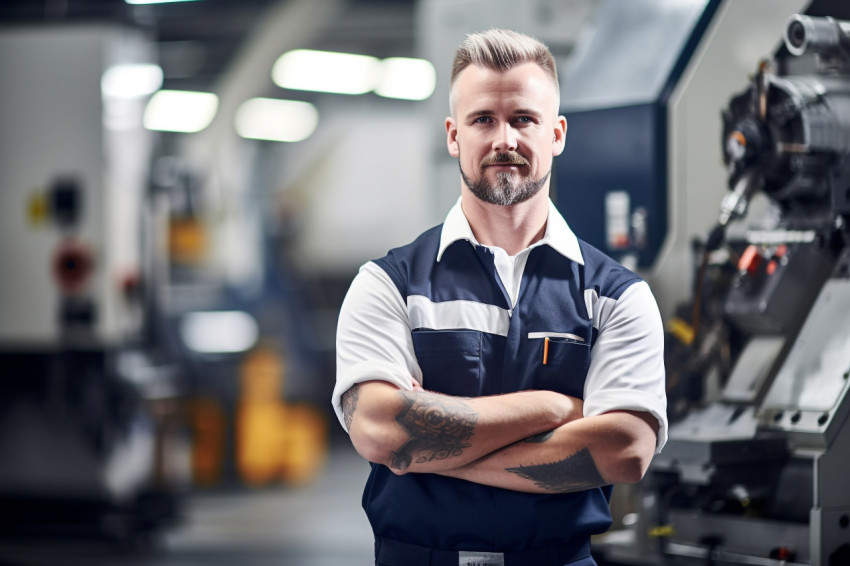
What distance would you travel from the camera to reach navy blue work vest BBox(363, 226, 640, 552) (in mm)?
1912

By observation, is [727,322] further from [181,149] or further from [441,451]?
[181,149]

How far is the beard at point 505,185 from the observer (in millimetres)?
1825

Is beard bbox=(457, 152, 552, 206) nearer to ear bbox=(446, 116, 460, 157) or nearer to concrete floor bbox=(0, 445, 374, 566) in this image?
ear bbox=(446, 116, 460, 157)

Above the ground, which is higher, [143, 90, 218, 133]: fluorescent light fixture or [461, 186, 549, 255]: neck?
[143, 90, 218, 133]: fluorescent light fixture

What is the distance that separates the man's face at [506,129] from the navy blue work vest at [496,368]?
0.51ft

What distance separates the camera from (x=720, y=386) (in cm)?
356

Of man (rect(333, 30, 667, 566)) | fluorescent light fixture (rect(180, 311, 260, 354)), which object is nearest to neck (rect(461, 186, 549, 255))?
man (rect(333, 30, 667, 566))

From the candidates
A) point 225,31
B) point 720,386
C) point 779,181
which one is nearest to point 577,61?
point 779,181

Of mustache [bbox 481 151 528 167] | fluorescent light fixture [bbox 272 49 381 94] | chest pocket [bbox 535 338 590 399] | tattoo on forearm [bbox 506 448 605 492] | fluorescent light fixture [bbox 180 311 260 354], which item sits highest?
fluorescent light fixture [bbox 272 49 381 94]

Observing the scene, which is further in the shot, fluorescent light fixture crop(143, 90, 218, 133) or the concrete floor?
fluorescent light fixture crop(143, 90, 218, 133)

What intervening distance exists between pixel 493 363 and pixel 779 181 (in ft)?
5.81

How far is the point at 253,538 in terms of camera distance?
645 cm

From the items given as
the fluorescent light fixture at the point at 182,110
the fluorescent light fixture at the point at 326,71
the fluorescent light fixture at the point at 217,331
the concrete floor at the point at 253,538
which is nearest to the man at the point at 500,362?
the concrete floor at the point at 253,538

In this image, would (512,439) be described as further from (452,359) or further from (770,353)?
(770,353)
